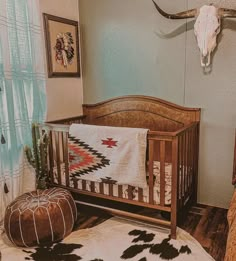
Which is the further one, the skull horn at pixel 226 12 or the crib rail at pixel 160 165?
the skull horn at pixel 226 12

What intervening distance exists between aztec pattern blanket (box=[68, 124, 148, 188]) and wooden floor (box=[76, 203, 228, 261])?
1.48ft

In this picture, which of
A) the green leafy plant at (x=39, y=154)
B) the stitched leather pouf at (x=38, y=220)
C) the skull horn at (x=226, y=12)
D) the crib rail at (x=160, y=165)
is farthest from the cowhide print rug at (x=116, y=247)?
the skull horn at (x=226, y=12)

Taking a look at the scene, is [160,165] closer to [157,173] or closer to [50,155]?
[157,173]

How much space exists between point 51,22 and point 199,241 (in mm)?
2473

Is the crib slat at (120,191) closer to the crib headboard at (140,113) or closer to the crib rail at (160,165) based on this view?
the crib rail at (160,165)

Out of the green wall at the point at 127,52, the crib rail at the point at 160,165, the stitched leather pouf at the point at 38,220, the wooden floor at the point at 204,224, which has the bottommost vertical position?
the wooden floor at the point at 204,224

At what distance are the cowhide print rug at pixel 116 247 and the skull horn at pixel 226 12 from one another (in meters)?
1.88

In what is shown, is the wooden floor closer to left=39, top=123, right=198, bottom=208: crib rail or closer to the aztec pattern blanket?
left=39, top=123, right=198, bottom=208: crib rail

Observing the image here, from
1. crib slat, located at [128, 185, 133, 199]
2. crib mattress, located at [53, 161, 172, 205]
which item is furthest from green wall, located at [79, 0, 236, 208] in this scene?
crib slat, located at [128, 185, 133, 199]

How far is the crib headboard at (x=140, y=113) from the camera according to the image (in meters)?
2.67

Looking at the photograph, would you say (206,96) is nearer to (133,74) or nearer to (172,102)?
(172,102)

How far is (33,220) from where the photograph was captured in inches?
78.8

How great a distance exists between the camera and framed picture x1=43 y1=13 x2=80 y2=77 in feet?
8.85

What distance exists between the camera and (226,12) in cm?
224
